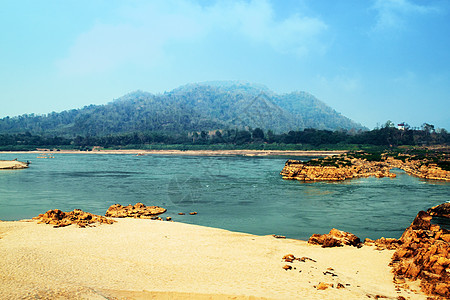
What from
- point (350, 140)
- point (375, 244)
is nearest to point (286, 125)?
point (350, 140)

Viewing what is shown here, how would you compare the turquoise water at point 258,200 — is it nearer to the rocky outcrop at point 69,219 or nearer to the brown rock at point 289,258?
the rocky outcrop at point 69,219

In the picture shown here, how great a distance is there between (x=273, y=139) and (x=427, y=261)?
401 feet

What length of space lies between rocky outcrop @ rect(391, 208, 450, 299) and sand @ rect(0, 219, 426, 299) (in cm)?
47

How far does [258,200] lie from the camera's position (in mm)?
28797

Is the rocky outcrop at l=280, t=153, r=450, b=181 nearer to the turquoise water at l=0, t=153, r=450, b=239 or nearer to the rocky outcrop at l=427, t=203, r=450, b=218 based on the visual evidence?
the turquoise water at l=0, t=153, r=450, b=239

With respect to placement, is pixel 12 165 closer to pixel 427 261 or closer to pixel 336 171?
pixel 336 171

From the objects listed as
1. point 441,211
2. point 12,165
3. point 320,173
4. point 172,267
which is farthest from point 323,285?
point 12,165

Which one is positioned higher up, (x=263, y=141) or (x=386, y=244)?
(x=263, y=141)

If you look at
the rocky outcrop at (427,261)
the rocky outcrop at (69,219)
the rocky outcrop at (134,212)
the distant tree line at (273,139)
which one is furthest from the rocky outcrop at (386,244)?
the distant tree line at (273,139)

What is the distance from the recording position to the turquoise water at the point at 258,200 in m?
20.7

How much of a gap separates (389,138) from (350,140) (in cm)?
1168

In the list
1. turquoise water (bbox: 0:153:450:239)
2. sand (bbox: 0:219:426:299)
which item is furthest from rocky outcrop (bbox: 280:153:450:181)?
sand (bbox: 0:219:426:299)

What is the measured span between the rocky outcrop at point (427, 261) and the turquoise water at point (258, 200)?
5.67 m

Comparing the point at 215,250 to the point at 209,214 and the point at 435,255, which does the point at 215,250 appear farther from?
the point at 209,214
